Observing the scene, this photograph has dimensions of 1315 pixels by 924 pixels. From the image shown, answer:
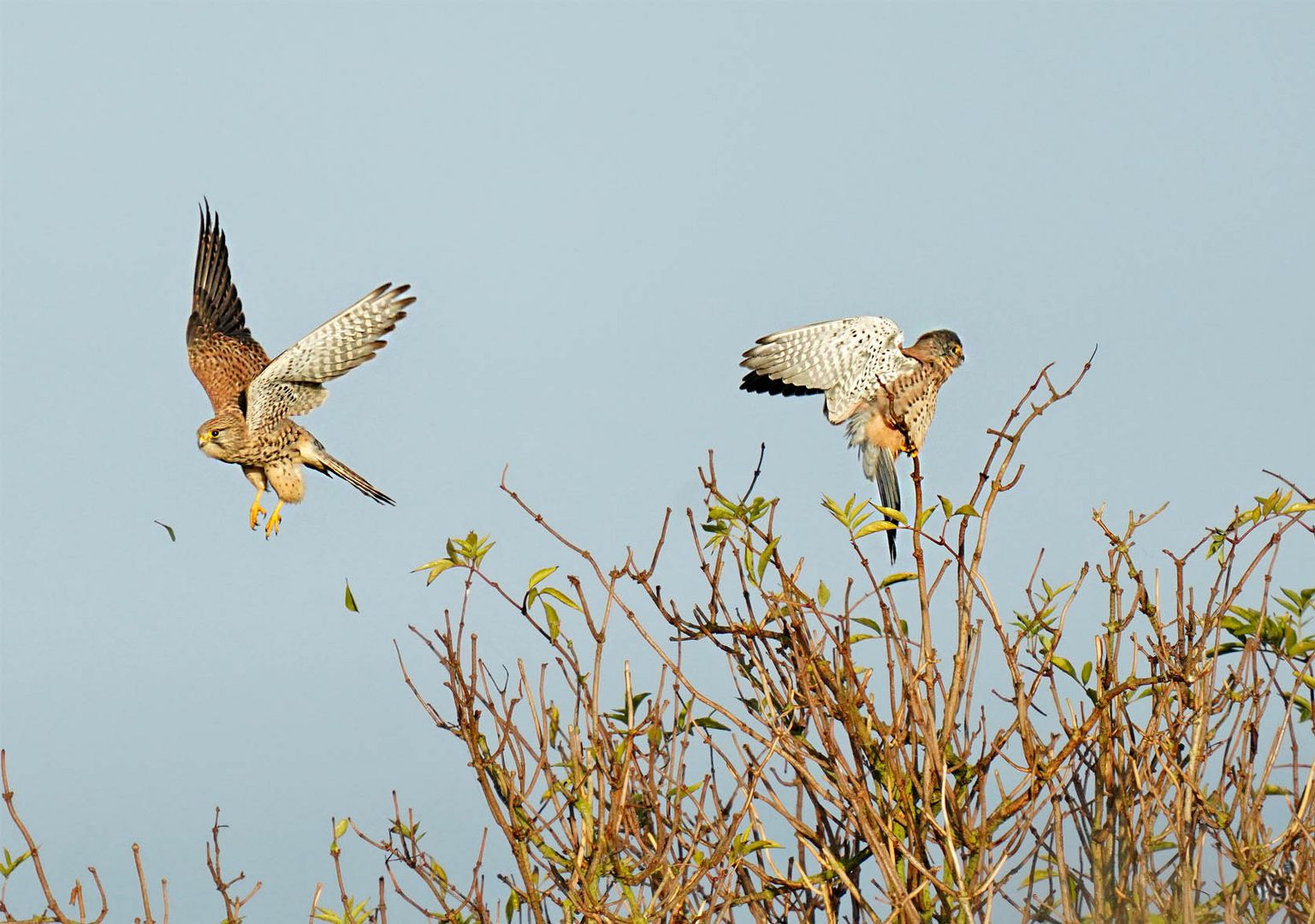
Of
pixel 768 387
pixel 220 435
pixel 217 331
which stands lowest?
pixel 768 387

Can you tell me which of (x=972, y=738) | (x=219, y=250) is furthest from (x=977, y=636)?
(x=219, y=250)

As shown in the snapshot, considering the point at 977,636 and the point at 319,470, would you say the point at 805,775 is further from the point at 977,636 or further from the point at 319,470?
the point at 319,470

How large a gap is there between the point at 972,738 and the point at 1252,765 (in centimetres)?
54

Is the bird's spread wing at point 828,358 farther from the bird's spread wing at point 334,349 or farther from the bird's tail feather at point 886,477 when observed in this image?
the bird's spread wing at point 334,349

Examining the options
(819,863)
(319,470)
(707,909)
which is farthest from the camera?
(319,470)

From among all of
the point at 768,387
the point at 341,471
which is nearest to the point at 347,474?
the point at 341,471

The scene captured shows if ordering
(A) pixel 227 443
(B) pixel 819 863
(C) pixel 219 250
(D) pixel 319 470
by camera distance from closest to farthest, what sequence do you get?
(B) pixel 819 863 < (A) pixel 227 443 < (D) pixel 319 470 < (C) pixel 219 250

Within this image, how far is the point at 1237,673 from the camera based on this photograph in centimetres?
290

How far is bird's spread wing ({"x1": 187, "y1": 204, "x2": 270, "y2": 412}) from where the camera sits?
7367 mm

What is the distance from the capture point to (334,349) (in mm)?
5840

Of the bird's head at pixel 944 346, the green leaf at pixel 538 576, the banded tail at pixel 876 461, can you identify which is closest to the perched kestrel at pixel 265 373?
the banded tail at pixel 876 461

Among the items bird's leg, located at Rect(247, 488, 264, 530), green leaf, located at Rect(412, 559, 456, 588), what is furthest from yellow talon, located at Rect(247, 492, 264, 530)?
green leaf, located at Rect(412, 559, 456, 588)

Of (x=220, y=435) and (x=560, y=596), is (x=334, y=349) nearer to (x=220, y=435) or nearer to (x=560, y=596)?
(x=220, y=435)

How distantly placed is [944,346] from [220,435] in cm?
317
